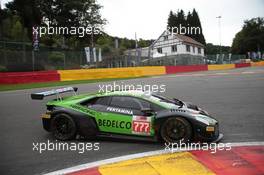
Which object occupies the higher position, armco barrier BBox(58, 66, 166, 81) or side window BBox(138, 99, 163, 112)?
armco barrier BBox(58, 66, 166, 81)

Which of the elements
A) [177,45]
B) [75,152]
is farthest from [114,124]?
[177,45]

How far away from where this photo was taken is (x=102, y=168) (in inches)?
280

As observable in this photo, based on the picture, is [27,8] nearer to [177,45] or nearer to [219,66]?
[219,66]

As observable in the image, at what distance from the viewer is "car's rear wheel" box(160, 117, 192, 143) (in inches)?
328

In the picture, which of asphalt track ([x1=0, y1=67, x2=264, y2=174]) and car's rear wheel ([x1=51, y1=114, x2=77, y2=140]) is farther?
car's rear wheel ([x1=51, y1=114, x2=77, y2=140])

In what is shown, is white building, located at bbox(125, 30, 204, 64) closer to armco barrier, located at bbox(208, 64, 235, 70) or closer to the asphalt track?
armco barrier, located at bbox(208, 64, 235, 70)

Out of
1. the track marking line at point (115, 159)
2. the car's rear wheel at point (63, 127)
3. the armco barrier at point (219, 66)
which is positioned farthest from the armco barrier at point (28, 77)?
the armco barrier at point (219, 66)

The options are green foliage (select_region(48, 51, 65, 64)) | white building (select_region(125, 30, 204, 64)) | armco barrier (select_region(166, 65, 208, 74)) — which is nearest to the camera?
green foliage (select_region(48, 51, 65, 64))

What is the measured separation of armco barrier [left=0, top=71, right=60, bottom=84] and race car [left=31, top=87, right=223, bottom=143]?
51.2ft

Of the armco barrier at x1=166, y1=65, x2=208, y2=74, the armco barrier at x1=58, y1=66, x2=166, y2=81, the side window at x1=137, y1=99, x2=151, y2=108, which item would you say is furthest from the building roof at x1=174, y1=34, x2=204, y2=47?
the side window at x1=137, y1=99, x2=151, y2=108

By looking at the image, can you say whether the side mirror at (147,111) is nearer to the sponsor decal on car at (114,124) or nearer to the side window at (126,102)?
the side window at (126,102)

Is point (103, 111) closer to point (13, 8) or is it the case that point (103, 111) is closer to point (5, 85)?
point (13, 8)

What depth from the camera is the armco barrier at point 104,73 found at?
2703 centimetres

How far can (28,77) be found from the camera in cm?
2517
